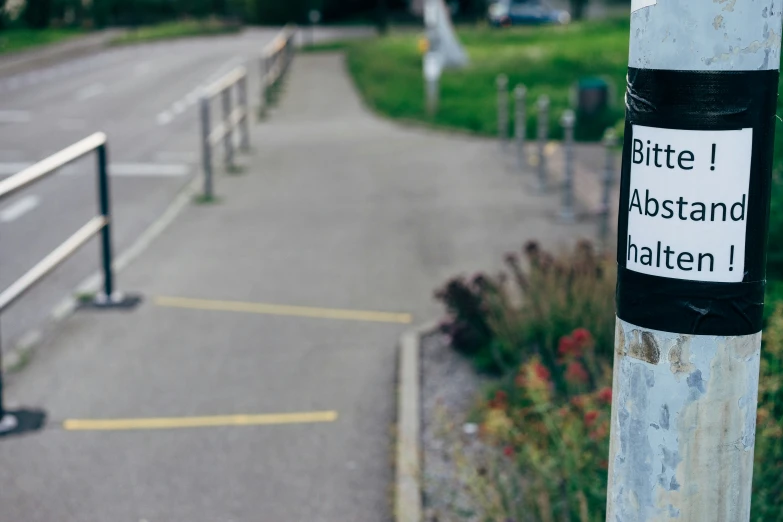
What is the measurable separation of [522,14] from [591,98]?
36964 millimetres

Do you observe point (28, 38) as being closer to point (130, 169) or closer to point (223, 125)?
point (130, 169)

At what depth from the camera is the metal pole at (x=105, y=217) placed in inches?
328

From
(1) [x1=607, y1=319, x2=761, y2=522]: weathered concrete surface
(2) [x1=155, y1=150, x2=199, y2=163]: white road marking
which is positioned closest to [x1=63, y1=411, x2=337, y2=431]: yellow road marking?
(1) [x1=607, y1=319, x2=761, y2=522]: weathered concrete surface

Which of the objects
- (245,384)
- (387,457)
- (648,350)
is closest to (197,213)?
(245,384)

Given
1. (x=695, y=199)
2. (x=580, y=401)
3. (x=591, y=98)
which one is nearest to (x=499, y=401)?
(x=580, y=401)

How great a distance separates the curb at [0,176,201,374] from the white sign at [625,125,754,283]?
580cm

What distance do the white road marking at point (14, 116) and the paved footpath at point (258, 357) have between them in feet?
30.1

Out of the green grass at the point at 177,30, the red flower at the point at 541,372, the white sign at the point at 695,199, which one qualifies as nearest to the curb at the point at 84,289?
the red flower at the point at 541,372

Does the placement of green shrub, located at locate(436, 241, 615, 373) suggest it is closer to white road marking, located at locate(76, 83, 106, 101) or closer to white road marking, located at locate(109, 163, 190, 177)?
white road marking, located at locate(109, 163, 190, 177)

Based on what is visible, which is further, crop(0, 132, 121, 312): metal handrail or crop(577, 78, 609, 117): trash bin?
crop(577, 78, 609, 117): trash bin

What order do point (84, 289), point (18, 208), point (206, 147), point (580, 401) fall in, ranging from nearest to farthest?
point (580, 401) → point (84, 289) → point (18, 208) → point (206, 147)

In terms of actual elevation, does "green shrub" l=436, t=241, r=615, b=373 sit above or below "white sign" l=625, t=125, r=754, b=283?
below

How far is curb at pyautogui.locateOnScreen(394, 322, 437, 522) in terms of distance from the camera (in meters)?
5.31

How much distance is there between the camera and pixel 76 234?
823 cm
